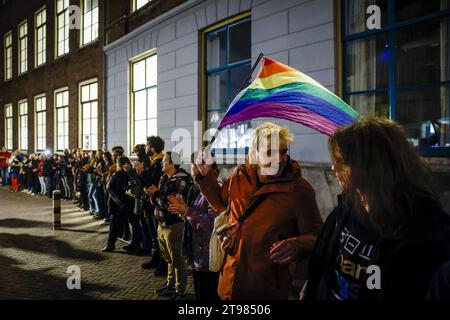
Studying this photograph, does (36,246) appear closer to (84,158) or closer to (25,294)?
(25,294)

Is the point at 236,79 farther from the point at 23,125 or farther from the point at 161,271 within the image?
the point at 23,125

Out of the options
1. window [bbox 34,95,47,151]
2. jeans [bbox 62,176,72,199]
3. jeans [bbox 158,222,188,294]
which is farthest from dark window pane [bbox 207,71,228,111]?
window [bbox 34,95,47,151]


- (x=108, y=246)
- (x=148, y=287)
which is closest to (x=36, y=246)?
(x=108, y=246)

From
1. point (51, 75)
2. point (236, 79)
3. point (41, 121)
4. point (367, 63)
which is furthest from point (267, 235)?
point (41, 121)

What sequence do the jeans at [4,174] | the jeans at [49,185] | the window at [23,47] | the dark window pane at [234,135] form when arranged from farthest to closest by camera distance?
the window at [23,47] < the jeans at [4,174] < the jeans at [49,185] < the dark window pane at [234,135]

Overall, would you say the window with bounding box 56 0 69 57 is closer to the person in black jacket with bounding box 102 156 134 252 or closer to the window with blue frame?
the person in black jacket with bounding box 102 156 134 252

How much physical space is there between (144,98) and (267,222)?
866 cm

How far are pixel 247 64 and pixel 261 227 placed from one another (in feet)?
17.6

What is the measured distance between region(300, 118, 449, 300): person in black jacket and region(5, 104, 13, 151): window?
901 inches

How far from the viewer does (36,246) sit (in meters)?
6.61

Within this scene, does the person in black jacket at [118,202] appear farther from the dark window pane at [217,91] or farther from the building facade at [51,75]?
the building facade at [51,75]

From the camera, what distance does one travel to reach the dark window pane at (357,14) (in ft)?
16.8

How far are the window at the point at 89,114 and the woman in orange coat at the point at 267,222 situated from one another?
1137cm

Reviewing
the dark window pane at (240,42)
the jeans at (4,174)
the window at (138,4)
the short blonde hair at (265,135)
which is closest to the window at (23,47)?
the jeans at (4,174)
